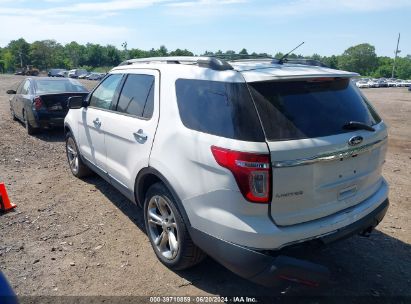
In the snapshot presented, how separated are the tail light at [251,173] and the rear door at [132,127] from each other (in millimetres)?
1114

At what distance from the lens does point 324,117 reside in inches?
114

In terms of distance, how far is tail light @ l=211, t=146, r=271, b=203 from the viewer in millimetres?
2537

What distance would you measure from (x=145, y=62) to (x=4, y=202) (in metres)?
2.70

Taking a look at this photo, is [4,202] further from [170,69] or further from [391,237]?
[391,237]

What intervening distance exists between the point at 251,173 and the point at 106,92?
9.43 ft

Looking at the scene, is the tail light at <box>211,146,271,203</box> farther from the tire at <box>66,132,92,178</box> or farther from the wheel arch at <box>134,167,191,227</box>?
the tire at <box>66,132,92,178</box>

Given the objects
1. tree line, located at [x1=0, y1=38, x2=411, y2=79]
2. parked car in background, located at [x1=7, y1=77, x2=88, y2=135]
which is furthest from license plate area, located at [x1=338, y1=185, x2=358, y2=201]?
tree line, located at [x1=0, y1=38, x2=411, y2=79]

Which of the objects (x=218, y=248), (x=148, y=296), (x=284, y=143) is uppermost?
(x=284, y=143)

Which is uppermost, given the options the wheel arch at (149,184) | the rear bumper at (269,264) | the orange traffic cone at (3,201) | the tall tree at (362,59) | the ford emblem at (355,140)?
the tall tree at (362,59)

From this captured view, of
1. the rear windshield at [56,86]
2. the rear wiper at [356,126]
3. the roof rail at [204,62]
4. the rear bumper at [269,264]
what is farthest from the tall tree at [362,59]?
the rear bumper at [269,264]

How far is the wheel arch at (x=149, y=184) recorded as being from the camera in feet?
10.1

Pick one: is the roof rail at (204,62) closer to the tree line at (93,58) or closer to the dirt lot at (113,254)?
the dirt lot at (113,254)

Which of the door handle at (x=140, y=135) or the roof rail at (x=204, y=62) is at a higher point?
the roof rail at (x=204, y=62)

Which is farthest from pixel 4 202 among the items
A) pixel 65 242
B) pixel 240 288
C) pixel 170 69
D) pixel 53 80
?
pixel 53 80
